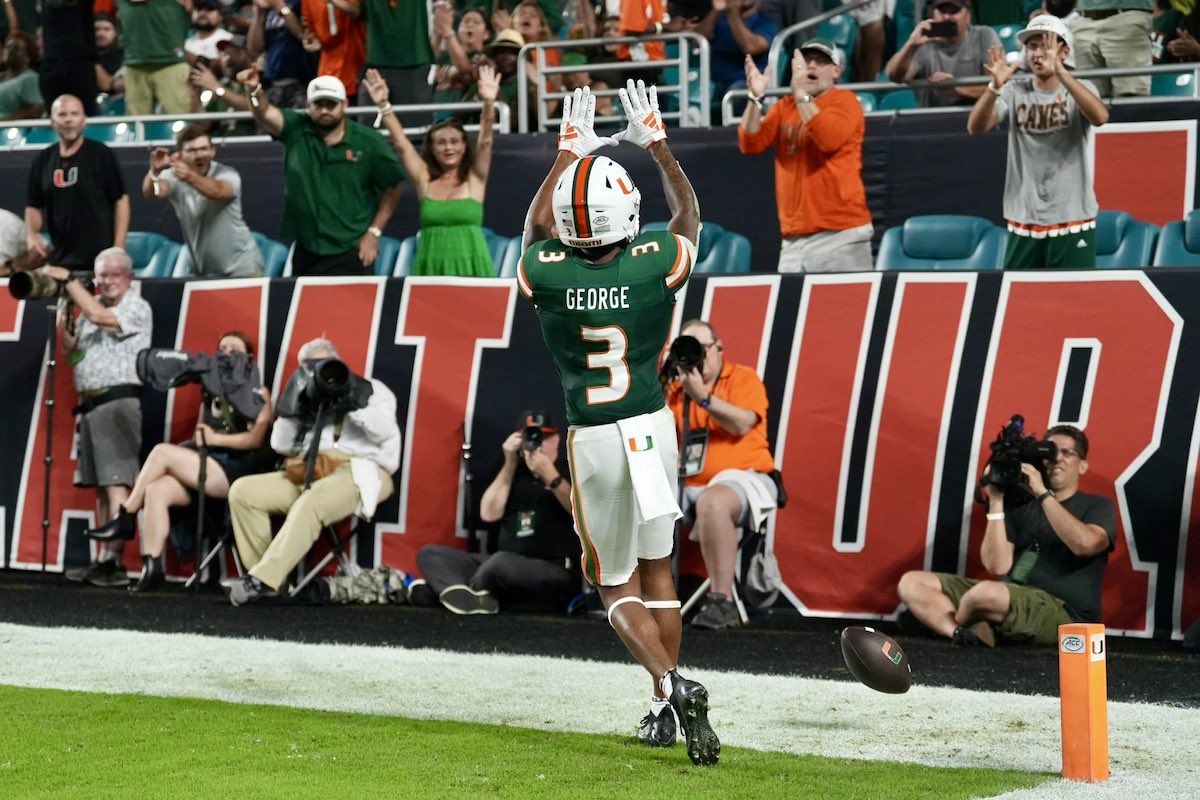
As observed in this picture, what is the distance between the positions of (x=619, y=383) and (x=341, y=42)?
873 centimetres

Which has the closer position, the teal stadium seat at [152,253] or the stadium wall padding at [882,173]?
the stadium wall padding at [882,173]

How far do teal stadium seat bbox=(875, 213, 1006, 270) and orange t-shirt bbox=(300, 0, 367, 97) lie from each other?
5.09m

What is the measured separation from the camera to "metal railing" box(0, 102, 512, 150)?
44.5 ft

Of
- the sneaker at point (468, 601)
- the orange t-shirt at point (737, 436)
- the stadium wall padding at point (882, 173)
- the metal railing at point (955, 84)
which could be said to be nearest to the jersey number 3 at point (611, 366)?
the orange t-shirt at point (737, 436)

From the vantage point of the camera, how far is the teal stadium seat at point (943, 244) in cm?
1151

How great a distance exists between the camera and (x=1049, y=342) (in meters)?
9.53

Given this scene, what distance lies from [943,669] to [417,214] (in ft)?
23.1

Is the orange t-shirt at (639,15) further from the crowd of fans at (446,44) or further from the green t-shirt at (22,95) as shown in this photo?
the green t-shirt at (22,95)

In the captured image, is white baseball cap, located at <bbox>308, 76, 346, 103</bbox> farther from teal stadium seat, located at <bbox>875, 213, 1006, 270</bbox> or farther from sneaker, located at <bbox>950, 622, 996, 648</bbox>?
sneaker, located at <bbox>950, 622, 996, 648</bbox>

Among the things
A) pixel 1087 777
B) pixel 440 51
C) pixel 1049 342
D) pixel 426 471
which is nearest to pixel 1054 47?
pixel 1049 342

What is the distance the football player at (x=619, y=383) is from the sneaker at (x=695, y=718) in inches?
12.0

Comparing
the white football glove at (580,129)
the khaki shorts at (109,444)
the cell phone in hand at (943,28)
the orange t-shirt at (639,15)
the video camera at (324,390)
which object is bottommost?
the khaki shorts at (109,444)

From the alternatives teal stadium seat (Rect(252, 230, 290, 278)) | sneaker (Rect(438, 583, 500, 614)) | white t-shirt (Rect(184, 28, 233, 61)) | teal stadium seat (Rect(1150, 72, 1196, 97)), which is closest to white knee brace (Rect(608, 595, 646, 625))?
sneaker (Rect(438, 583, 500, 614))

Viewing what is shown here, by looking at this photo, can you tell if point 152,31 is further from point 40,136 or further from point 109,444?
point 109,444
